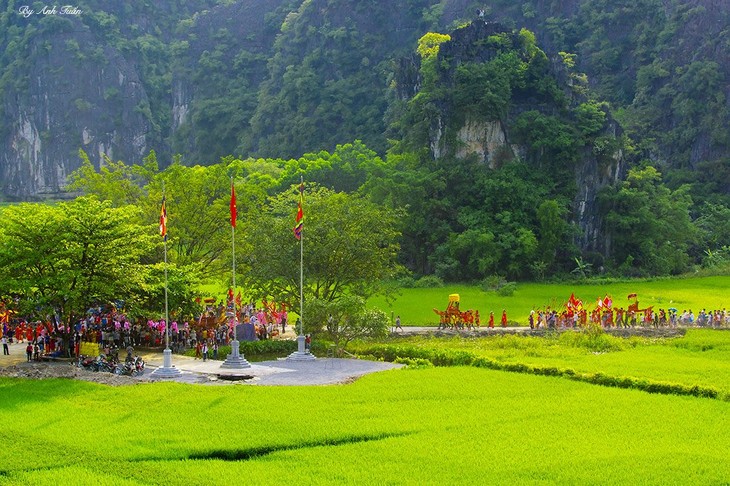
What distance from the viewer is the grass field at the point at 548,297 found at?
163 feet

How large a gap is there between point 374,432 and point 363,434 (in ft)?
1.13

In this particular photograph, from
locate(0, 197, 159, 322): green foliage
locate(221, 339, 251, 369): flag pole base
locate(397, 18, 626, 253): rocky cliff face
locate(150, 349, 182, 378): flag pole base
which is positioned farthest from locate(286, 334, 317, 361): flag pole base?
locate(397, 18, 626, 253): rocky cliff face

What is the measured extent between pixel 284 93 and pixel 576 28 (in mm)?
37810

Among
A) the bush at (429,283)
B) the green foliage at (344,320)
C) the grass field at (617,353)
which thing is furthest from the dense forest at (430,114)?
the grass field at (617,353)

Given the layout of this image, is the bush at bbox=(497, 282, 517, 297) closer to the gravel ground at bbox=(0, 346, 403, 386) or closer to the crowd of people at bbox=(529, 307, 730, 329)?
the crowd of people at bbox=(529, 307, 730, 329)

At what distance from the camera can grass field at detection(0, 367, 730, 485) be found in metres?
18.2

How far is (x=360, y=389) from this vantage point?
89.4ft

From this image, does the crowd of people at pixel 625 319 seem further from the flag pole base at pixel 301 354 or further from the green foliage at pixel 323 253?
the flag pole base at pixel 301 354

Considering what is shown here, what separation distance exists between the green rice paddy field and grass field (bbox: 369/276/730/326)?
779 inches

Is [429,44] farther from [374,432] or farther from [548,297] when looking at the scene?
[374,432]

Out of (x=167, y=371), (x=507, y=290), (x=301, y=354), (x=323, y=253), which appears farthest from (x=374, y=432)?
(x=507, y=290)

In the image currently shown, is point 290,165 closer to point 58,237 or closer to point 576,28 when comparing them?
point 576,28

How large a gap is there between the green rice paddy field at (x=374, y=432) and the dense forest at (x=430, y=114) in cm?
2310

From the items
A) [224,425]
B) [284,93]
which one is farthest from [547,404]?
[284,93]
